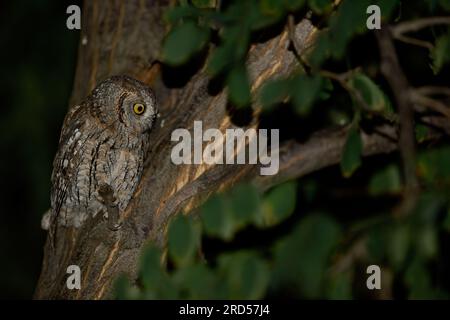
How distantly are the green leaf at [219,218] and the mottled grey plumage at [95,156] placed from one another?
1.68 meters

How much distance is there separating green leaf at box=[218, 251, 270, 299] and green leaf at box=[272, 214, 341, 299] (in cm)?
10

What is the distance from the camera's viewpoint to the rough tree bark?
7.20ft

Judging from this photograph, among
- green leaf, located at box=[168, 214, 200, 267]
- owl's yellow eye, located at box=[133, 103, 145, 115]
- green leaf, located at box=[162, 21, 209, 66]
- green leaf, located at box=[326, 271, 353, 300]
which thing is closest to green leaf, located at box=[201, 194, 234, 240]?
green leaf, located at box=[168, 214, 200, 267]

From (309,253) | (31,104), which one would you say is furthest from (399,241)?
(31,104)

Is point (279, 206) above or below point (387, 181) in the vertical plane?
below

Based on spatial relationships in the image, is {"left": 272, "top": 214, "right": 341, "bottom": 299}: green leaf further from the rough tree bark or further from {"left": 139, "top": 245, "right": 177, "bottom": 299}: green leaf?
the rough tree bark

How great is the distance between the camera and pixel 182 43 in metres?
1.66

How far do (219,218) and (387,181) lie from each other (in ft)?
2.04

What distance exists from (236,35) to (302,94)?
22 centimetres

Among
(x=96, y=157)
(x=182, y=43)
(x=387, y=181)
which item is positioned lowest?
(x=387, y=181)

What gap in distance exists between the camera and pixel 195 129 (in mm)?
2434

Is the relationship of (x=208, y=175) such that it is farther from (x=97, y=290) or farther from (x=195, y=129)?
(x=97, y=290)

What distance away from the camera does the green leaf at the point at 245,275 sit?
4.86 ft

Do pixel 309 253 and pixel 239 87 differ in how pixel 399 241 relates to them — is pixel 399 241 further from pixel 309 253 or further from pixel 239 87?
pixel 239 87
